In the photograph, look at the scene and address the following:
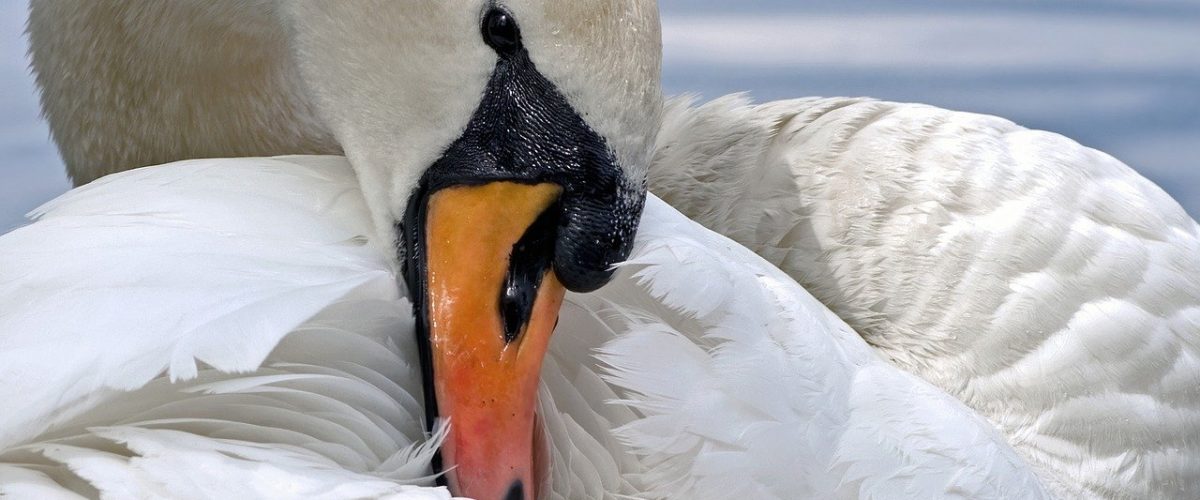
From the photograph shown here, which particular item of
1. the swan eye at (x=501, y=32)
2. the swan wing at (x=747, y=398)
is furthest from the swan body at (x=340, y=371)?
the swan eye at (x=501, y=32)

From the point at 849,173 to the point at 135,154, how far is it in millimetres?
819

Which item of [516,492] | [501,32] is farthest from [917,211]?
[516,492]

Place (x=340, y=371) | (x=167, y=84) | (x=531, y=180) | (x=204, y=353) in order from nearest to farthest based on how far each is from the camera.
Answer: (x=204, y=353) → (x=340, y=371) → (x=531, y=180) → (x=167, y=84)

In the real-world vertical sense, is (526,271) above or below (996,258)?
above

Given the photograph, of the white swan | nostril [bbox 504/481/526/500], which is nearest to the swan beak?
nostril [bbox 504/481/526/500]

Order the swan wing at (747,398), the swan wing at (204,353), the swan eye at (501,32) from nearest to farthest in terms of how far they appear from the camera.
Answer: the swan wing at (204,353), the swan wing at (747,398), the swan eye at (501,32)

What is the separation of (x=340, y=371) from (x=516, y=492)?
16 centimetres

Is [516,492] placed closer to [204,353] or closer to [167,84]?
[204,353]

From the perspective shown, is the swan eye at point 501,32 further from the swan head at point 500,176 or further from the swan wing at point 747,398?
the swan wing at point 747,398

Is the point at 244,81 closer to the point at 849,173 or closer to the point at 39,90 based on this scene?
the point at 39,90

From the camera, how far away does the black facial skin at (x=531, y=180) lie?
1.23 meters

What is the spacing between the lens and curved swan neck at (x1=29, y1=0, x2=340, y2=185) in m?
1.67

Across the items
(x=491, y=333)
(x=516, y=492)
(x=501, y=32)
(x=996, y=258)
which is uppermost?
(x=501, y=32)

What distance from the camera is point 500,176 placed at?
129 centimetres
